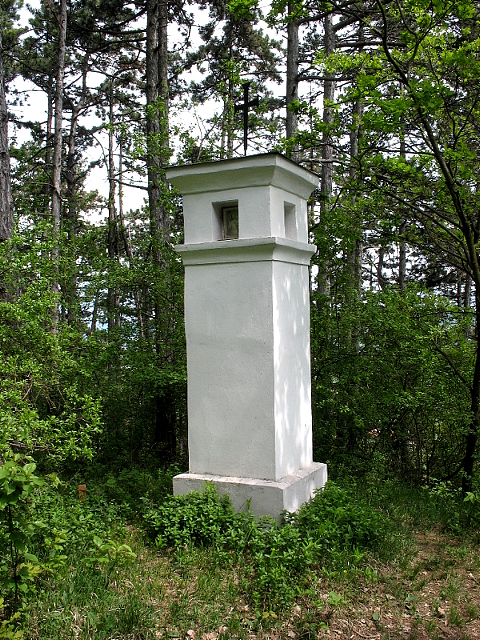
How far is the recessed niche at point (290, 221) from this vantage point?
5379 millimetres

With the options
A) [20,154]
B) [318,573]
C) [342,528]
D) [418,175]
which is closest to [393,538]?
[342,528]

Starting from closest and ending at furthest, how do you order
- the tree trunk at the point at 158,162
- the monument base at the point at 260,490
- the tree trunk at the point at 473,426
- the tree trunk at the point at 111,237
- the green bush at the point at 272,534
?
the green bush at the point at 272,534
the monument base at the point at 260,490
the tree trunk at the point at 473,426
the tree trunk at the point at 158,162
the tree trunk at the point at 111,237

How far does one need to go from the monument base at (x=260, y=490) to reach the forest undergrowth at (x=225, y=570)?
11 centimetres

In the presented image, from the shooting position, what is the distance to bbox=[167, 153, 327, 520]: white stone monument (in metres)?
4.87

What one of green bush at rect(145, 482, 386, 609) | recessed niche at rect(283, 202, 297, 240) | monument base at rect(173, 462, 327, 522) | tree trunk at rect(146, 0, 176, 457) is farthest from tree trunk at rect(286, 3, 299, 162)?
green bush at rect(145, 482, 386, 609)

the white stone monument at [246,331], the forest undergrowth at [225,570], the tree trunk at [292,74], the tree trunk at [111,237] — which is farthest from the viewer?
the tree trunk at [292,74]

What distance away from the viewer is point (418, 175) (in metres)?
6.20

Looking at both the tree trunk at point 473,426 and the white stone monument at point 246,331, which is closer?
the white stone monument at point 246,331

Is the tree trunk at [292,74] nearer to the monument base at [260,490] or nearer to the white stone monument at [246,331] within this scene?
the white stone monument at [246,331]

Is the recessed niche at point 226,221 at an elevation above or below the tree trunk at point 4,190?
below

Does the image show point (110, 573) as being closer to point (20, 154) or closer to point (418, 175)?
point (418, 175)

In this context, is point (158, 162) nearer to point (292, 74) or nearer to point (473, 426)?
point (292, 74)

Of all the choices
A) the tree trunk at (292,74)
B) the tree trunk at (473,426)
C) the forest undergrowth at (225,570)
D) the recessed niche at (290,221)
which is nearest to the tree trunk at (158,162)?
the tree trunk at (292,74)

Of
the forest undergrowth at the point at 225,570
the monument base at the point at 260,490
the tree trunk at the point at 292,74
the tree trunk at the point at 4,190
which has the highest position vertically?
the tree trunk at the point at 292,74
